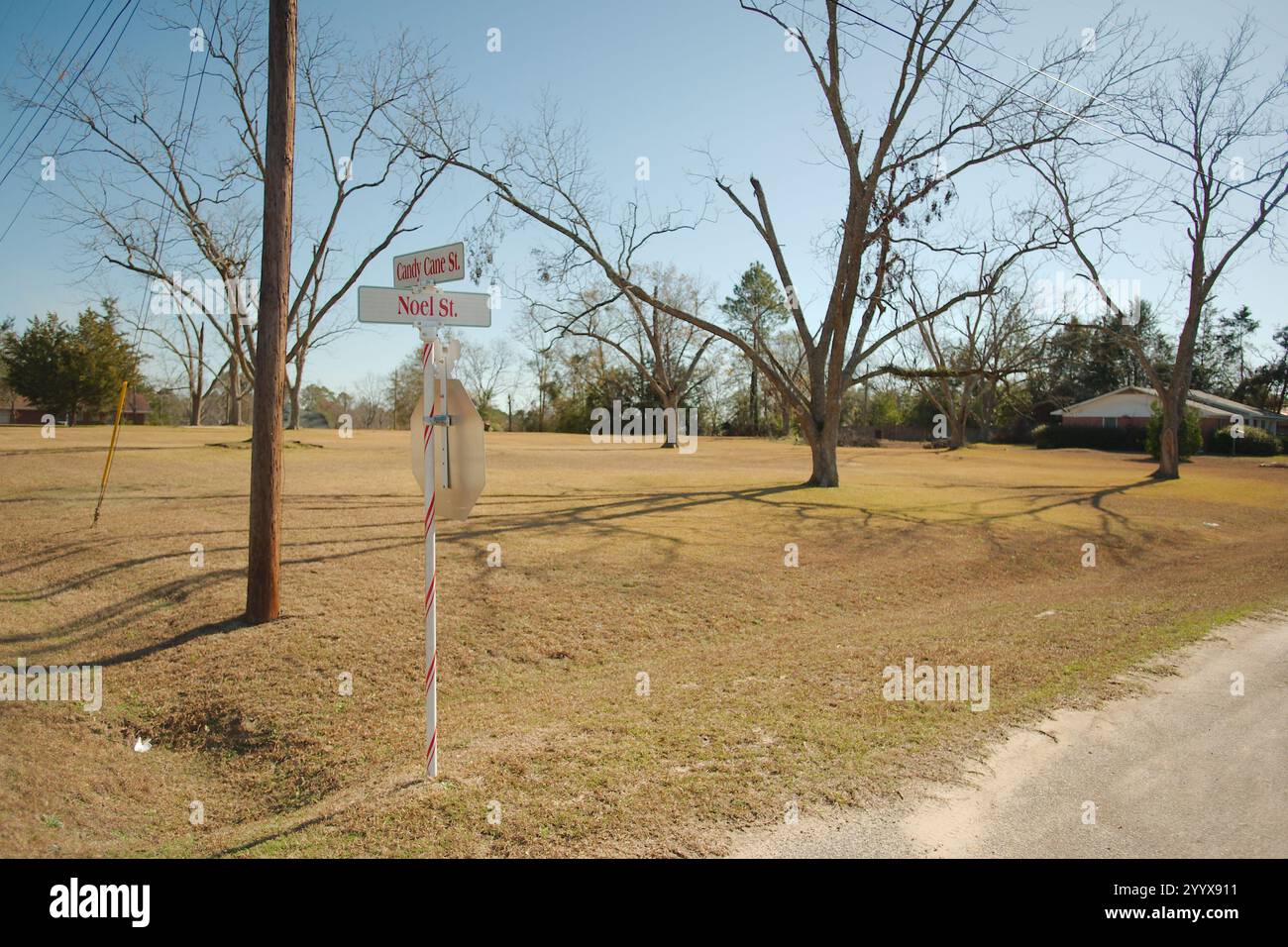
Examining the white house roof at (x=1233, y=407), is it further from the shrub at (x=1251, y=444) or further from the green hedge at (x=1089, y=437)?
the shrub at (x=1251, y=444)

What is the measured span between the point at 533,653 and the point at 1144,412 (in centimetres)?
6848

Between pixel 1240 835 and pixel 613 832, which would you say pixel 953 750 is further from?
pixel 613 832

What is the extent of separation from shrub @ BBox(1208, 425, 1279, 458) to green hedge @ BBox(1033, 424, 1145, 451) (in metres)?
5.06

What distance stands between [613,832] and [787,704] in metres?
2.75

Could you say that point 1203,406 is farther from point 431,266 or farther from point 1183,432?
point 431,266

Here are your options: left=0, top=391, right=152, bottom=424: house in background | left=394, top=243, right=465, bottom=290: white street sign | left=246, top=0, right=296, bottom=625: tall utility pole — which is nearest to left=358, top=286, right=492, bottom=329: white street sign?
left=394, top=243, right=465, bottom=290: white street sign

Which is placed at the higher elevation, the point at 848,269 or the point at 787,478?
the point at 848,269

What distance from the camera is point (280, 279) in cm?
887

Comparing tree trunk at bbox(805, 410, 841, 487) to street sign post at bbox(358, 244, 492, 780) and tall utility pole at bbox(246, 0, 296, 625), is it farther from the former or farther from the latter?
street sign post at bbox(358, 244, 492, 780)

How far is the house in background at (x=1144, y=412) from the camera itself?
189 feet

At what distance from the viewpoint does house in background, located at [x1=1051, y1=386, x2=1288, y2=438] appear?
57656 millimetres

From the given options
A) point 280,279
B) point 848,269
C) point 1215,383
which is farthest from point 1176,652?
point 1215,383
